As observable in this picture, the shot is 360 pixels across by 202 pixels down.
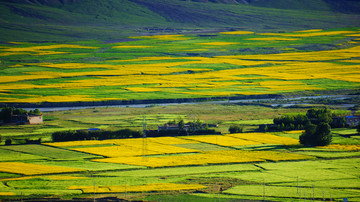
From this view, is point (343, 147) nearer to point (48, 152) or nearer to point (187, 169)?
point (187, 169)

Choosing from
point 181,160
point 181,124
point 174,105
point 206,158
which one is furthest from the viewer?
point 174,105

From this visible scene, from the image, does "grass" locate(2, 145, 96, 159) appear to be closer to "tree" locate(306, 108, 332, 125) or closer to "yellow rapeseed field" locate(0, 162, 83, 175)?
"yellow rapeseed field" locate(0, 162, 83, 175)

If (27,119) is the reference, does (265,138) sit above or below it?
below

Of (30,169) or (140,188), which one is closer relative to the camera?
(140,188)

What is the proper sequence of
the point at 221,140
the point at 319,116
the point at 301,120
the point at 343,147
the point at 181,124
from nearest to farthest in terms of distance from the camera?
the point at 343,147 < the point at 221,140 < the point at 181,124 < the point at 319,116 < the point at 301,120

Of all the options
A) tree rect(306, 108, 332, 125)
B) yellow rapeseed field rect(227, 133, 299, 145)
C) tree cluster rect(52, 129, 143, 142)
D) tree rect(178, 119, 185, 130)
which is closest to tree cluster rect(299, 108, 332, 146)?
yellow rapeseed field rect(227, 133, 299, 145)

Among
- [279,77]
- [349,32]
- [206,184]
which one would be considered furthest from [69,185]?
[349,32]

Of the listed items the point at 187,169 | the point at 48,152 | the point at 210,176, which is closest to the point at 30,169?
the point at 48,152

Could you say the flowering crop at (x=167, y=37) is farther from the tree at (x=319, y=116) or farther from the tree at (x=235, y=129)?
the tree at (x=235, y=129)

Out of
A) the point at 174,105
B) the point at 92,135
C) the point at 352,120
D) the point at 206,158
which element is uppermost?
the point at 352,120
